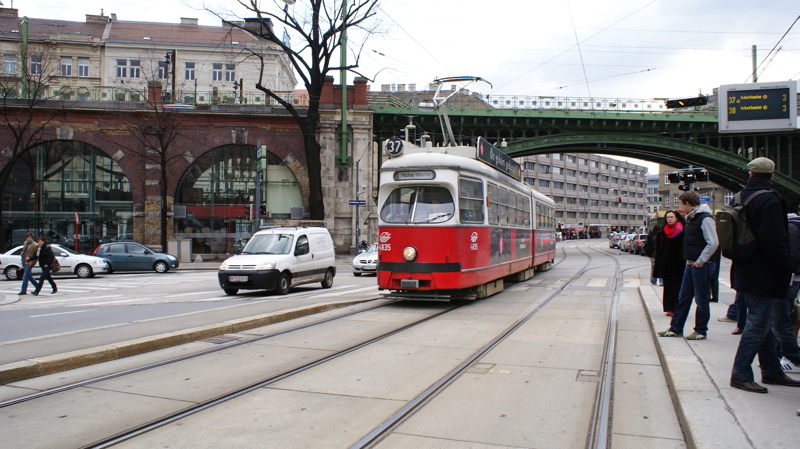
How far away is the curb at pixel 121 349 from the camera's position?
20.0 ft

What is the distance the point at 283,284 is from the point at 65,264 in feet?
42.3

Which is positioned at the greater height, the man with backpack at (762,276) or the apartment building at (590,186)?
the apartment building at (590,186)

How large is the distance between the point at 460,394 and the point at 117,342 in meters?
4.60

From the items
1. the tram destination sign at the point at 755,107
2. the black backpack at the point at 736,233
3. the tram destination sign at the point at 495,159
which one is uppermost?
the tram destination sign at the point at 755,107

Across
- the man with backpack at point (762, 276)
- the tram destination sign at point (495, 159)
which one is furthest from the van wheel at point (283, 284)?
the man with backpack at point (762, 276)

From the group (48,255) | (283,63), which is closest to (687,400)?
(48,255)

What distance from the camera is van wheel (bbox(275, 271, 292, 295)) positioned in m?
15.7

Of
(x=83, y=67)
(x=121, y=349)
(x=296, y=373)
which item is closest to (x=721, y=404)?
(x=296, y=373)

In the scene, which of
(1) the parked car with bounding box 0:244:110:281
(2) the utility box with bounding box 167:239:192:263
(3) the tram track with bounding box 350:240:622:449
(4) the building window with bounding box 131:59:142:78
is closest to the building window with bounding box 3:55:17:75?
(4) the building window with bounding box 131:59:142:78

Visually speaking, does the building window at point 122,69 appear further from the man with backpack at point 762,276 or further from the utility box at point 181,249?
the man with backpack at point 762,276

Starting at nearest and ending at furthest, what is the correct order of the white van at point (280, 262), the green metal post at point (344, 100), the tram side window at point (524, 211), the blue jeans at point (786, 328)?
the blue jeans at point (786, 328)
the white van at point (280, 262)
the tram side window at point (524, 211)
the green metal post at point (344, 100)

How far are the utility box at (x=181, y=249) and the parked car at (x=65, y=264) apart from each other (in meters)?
7.81

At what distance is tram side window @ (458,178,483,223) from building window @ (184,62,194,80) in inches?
1960

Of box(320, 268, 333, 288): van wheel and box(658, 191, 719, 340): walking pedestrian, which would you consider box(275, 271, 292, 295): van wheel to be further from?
box(658, 191, 719, 340): walking pedestrian
